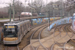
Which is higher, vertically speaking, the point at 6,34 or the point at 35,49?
the point at 6,34

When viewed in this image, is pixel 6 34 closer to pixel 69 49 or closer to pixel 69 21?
pixel 69 49

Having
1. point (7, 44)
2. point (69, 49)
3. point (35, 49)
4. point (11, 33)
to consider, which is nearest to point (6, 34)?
point (11, 33)

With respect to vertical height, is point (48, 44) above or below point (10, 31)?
below

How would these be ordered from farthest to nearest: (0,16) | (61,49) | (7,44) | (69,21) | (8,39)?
(69,21), (0,16), (7,44), (8,39), (61,49)

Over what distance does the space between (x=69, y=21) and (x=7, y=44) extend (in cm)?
3571

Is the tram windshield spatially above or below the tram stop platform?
above

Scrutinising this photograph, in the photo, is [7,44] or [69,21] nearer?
[7,44]

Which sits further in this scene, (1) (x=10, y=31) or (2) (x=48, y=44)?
(2) (x=48, y=44)

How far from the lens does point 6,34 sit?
36.7ft

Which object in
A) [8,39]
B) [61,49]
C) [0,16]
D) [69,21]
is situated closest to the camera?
[61,49]

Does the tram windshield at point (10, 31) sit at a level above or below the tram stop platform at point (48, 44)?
above

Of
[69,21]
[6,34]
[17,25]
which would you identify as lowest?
[69,21]

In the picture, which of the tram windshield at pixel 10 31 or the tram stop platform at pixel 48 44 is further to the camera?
the tram windshield at pixel 10 31

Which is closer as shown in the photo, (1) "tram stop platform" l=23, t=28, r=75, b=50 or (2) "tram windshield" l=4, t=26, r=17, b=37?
(1) "tram stop platform" l=23, t=28, r=75, b=50
